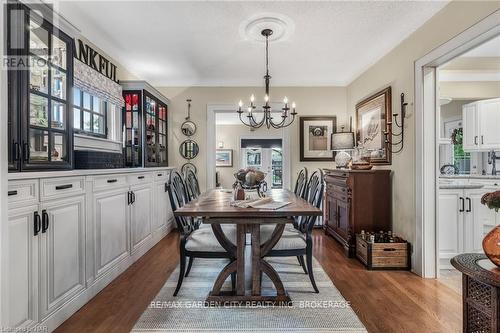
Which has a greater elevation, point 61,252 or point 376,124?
point 376,124

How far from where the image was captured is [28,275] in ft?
5.29

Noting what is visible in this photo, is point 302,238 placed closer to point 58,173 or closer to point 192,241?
point 192,241

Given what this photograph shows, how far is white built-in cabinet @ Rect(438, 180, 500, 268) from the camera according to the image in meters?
2.98

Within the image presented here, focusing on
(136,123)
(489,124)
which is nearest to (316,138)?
(489,124)

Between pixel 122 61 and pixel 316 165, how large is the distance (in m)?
3.40

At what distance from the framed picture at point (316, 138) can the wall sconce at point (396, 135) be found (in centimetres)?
149

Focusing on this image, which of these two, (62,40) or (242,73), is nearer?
(62,40)

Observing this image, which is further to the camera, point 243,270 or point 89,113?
point 89,113

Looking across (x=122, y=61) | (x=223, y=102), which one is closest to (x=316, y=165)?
(x=223, y=102)

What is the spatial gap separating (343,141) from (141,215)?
299cm

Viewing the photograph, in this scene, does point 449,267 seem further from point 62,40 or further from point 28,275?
point 62,40

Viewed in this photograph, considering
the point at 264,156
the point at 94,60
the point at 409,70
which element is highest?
the point at 94,60

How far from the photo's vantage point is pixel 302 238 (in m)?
2.40

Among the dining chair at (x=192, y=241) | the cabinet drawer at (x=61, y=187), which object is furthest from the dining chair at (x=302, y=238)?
the cabinet drawer at (x=61, y=187)
